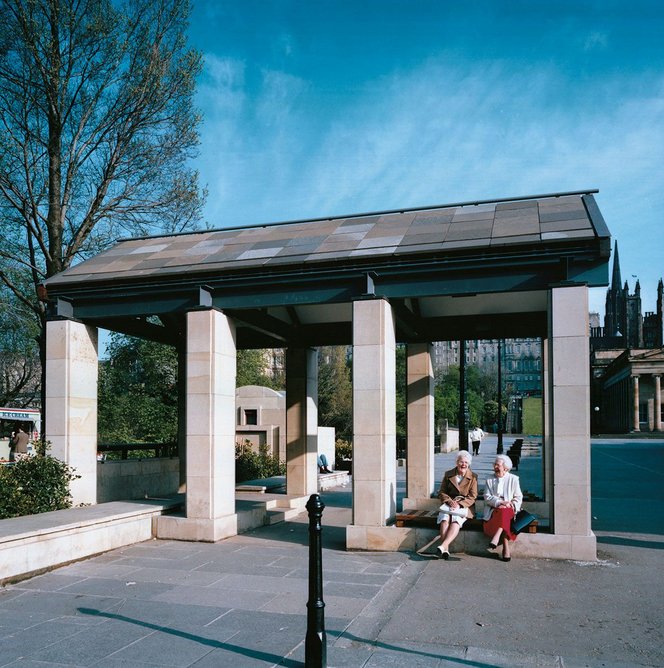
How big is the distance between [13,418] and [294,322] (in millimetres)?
28843

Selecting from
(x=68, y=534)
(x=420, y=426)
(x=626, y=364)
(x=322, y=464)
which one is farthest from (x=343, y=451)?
(x=626, y=364)

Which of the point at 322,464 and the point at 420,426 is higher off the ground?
the point at 420,426

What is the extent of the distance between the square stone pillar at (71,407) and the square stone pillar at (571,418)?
26.4ft

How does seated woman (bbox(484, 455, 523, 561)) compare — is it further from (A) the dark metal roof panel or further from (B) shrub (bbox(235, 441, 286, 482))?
(B) shrub (bbox(235, 441, 286, 482))

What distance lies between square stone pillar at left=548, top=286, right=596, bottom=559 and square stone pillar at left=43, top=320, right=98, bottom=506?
8.06 metres

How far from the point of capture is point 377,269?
11242mm

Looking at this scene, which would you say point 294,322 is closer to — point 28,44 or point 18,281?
point 28,44

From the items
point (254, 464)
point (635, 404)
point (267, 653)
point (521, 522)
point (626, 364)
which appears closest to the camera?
point (267, 653)

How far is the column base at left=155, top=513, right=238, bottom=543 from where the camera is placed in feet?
37.7

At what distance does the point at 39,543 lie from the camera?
9.12 metres

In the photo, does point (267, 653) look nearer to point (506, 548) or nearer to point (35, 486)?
point (506, 548)

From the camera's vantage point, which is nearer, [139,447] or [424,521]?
[424,521]

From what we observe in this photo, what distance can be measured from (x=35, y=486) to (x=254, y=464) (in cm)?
1057

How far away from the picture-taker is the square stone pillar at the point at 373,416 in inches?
428
